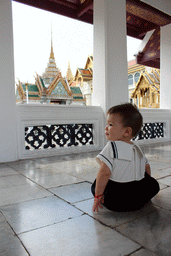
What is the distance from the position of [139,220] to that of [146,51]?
580 cm

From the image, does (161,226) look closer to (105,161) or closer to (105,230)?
(105,230)

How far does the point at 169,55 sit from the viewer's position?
4930 mm

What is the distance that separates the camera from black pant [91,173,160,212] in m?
1.09

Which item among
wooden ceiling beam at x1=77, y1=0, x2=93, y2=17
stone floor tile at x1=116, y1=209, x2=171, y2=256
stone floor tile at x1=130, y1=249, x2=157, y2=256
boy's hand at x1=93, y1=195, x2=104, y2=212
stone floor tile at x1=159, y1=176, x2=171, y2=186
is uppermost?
wooden ceiling beam at x1=77, y1=0, x2=93, y2=17

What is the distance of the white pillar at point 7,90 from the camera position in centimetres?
267

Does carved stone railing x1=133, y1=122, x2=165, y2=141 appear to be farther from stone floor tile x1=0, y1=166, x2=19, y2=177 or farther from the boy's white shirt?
the boy's white shirt

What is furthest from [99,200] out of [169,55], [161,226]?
[169,55]

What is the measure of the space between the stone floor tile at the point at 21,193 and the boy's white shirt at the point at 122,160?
565 mm

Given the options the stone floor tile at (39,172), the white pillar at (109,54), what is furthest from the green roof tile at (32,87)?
the stone floor tile at (39,172)

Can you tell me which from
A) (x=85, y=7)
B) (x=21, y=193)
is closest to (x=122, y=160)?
(x=21, y=193)

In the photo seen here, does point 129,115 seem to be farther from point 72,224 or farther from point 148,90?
point 148,90

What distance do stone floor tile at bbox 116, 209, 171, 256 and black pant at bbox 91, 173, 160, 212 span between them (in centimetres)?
9

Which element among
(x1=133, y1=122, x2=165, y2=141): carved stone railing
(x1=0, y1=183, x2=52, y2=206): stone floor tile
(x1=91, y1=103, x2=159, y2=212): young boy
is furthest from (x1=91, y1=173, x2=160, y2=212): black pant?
(x1=133, y1=122, x2=165, y2=141): carved stone railing

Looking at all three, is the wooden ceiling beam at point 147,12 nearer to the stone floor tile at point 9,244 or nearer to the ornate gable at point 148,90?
the ornate gable at point 148,90
